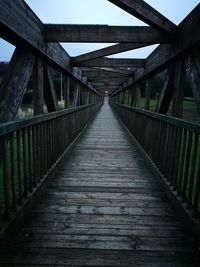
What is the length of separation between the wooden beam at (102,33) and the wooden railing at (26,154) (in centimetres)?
146

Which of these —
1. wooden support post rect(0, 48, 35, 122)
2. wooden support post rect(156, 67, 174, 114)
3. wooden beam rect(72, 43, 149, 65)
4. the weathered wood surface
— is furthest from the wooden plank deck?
the weathered wood surface

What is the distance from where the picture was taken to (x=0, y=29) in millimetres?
2863

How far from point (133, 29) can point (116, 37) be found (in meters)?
A: 0.36

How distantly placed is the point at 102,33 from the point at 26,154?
2.88m

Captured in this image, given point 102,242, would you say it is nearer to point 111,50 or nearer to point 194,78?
point 194,78

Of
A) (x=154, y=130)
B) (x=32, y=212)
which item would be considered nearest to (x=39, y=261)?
(x=32, y=212)

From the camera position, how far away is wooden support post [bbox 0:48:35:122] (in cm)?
318

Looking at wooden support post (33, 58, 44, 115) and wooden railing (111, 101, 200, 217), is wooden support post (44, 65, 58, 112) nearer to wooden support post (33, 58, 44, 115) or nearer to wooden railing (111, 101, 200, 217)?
wooden support post (33, 58, 44, 115)

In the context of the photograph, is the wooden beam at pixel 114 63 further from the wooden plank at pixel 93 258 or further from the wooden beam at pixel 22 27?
the wooden plank at pixel 93 258

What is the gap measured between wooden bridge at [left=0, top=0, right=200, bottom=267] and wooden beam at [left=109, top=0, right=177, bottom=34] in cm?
2

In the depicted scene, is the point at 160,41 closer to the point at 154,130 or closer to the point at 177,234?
the point at 154,130

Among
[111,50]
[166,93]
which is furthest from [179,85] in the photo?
Result: [111,50]

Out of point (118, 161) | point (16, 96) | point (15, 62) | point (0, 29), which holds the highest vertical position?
point (0, 29)

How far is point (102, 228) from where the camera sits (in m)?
2.59
